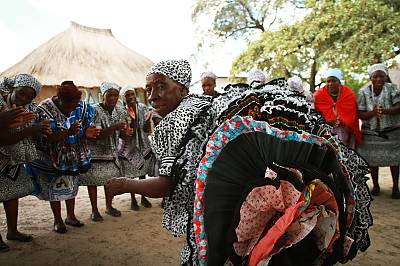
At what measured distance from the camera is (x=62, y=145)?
406 cm

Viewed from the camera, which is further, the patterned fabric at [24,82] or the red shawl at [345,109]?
the red shawl at [345,109]

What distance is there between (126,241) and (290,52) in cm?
1000

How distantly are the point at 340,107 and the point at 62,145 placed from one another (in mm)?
3909

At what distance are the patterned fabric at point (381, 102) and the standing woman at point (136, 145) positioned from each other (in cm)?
330

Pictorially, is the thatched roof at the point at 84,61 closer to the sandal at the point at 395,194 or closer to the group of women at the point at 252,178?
the sandal at the point at 395,194

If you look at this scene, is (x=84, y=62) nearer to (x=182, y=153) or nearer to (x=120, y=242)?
(x=120, y=242)

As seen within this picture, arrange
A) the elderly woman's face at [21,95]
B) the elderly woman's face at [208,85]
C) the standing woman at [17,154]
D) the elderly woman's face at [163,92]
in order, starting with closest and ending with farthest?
1. the elderly woman's face at [163,92]
2. the standing woman at [17,154]
3. the elderly woman's face at [21,95]
4. the elderly woman's face at [208,85]

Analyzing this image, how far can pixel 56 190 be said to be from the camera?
4047 millimetres

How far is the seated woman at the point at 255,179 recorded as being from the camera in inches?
55.6

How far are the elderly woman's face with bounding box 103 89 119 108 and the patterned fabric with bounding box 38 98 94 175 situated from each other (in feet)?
1.66

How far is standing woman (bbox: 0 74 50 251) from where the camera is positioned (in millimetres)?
3459

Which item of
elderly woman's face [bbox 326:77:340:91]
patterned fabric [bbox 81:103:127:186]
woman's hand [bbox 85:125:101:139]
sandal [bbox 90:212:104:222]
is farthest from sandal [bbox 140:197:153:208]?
elderly woman's face [bbox 326:77:340:91]

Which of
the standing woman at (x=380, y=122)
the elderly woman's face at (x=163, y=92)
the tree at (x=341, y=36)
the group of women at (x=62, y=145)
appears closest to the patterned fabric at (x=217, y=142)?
the elderly woman's face at (x=163, y=92)

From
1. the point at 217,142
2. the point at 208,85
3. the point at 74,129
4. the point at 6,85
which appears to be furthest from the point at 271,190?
the point at 208,85
